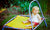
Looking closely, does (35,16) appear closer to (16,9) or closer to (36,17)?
(36,17)

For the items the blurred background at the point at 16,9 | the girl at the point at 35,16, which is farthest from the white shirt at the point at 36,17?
the blurred background at the point at 16,9

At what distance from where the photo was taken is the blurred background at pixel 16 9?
6.45 ft

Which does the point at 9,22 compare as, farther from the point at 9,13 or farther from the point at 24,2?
the point at 24,2

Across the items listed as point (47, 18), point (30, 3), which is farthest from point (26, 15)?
point (47, 18)

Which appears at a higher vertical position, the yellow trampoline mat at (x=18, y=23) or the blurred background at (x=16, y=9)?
the blurred background at (x=16, y=9)

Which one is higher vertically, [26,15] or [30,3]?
[30,3]

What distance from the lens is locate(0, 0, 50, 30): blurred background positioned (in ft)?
6.45

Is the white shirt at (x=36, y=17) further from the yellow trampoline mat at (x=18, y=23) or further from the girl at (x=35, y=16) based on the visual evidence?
the yellow trampoline mat at (x=18, y=23)

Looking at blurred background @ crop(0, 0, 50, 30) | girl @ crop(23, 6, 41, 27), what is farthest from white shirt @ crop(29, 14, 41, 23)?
blurred background @ crop(0, 0, 50, 30)

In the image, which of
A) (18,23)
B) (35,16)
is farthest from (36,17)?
(18,23)

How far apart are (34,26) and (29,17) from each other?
0.59ft

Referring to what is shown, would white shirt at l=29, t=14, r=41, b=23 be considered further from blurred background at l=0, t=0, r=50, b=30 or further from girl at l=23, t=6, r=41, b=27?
blurred background at l=0, t=0, r=50, b=30

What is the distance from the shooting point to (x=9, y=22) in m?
1.99

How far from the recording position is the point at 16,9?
2014mm
